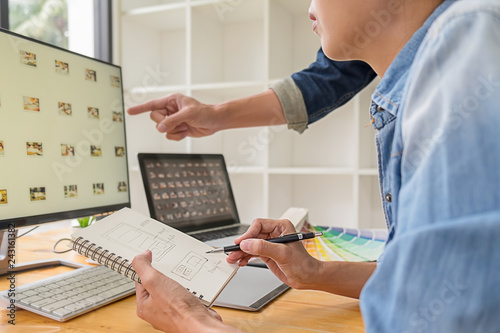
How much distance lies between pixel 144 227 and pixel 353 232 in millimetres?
690

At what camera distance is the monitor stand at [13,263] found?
0.87m

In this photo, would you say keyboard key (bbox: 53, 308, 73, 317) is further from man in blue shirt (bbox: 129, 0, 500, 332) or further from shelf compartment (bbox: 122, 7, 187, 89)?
shelf compartment (bbox: 122, 7, 187, 89)

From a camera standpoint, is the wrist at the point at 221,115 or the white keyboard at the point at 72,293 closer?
the white keyboard at the point at 72,293

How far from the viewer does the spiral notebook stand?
66 centimetres

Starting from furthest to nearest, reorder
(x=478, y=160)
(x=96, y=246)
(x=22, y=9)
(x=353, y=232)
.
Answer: (x=22, y=9)
(x=353, y=232)
(x=96, y=246)
(x=478, y=160)

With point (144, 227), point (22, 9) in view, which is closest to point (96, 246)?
point (144, 227)

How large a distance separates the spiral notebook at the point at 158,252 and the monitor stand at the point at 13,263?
198 mm

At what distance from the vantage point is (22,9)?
182 centimetres

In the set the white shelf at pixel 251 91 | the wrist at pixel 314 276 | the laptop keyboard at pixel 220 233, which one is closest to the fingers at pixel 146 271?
the wrist at pixel 314 276

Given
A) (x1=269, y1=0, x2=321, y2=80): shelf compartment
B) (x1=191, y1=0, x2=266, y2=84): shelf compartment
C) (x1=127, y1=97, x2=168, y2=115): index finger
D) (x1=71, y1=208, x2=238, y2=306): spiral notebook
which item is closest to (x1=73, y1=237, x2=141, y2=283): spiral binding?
(x1=71, y1=208, x2=238, y2=306): spiral notebook

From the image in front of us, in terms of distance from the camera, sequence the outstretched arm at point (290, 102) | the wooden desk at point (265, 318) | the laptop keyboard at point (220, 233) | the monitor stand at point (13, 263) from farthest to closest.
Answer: the outstretched arm at point (290, 102) → the laptop keyboard at point (220, 233) → the monitor stand at point (13, 263) → the wooden desk at point (265, 318)

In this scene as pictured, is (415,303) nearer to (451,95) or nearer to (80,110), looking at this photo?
(451,95)

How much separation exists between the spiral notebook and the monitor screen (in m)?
0.17

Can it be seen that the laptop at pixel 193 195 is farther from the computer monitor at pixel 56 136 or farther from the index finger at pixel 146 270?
the index finger at pixel 146 270
